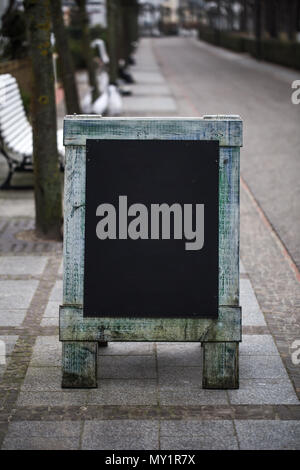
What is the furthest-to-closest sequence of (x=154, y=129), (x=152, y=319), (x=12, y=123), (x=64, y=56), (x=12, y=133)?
(x=64, y=56) → (x=12, y=123) → (x=12, y=133) → (x=152, y=319) → (x=154, y=129)

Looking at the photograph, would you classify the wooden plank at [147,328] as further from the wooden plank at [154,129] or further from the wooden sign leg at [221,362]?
the wooden plank at [154,129]

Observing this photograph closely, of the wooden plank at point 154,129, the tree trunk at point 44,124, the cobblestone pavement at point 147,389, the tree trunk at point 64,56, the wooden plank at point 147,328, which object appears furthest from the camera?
the tree trunk at point 64,56

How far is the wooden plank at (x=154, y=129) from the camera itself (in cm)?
464

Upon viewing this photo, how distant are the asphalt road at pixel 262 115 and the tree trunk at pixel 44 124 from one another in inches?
86.4

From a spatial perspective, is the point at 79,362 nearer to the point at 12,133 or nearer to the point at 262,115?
the point at 12,133

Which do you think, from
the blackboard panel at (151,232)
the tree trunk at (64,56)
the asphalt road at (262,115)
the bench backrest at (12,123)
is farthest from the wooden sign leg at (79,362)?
the tree trunk at (64,56)

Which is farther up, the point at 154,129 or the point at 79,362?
the point at 154,129

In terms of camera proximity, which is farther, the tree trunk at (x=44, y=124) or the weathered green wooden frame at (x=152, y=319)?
the tree trunk at (x=44, y=124)

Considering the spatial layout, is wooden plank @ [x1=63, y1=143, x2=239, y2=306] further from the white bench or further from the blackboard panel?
the white bench

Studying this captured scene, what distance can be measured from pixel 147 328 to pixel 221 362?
1.41 feet

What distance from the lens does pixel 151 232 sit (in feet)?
15.6

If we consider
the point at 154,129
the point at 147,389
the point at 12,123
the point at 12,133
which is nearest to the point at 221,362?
the point at 147,389

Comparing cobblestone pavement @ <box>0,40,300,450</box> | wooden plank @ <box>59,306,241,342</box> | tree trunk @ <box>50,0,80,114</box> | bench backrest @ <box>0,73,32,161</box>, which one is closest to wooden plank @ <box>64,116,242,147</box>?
wooden plank @ <box>59,306,241,342</box>
